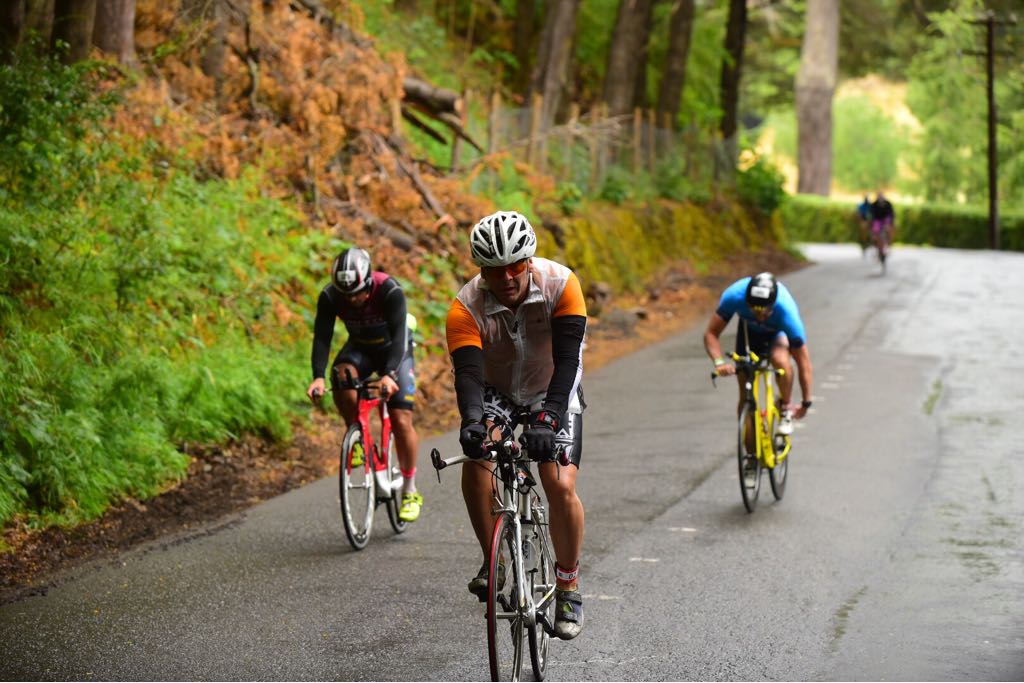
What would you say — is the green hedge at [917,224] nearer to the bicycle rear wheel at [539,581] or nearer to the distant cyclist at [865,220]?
the distant cyclist at [865,220]

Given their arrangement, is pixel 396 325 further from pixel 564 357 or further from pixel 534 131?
pixel 534 131

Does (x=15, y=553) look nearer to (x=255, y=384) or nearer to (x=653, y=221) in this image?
(x=255, y=384)

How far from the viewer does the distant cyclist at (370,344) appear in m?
8.99

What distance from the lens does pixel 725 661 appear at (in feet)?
22.5

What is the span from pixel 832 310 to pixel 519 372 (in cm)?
1893

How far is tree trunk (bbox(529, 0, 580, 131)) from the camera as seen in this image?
27.8 meters

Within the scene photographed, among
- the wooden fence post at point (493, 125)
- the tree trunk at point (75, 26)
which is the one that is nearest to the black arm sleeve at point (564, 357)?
the tree trunk at point (75, 26)

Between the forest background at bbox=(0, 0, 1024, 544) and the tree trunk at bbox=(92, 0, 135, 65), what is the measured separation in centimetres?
3

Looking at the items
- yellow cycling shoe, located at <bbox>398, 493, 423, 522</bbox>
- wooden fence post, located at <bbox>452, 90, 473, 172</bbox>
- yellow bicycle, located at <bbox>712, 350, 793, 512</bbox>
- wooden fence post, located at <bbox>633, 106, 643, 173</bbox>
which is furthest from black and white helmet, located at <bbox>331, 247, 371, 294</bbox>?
wooden fence post, located at <bbox>633, 106, 643, 173</bbox>

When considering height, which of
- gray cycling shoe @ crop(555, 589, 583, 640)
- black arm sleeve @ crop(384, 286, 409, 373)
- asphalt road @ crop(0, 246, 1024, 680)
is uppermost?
black arm sleeve @ crop(384, 286, 409, 373)

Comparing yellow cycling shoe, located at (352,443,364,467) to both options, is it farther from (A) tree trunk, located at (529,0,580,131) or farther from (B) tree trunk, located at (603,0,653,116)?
(B) tree trunk, located at (603,0,653,116)

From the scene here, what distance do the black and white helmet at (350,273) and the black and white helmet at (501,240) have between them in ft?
9.14

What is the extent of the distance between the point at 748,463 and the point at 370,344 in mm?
3021

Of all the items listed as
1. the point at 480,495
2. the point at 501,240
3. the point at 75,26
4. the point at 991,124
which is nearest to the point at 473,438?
the point at 480,495
